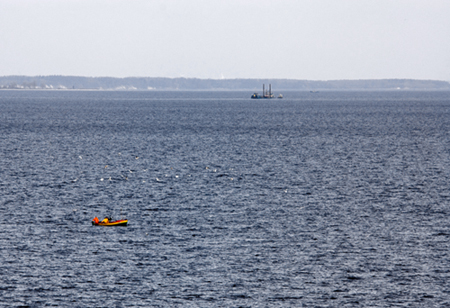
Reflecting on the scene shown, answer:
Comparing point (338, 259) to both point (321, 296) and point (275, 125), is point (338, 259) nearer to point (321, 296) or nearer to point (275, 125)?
point (321, 296)

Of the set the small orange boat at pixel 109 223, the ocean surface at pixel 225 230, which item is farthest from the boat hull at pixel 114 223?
the ocean surface at pixel 225 230

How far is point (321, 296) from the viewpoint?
98.3 feet

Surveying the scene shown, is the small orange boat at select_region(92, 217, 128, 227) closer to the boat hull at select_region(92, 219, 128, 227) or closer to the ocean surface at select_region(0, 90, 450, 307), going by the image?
the boat hull at select_region(92, 219, 128, 227)

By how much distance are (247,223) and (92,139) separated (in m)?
70.8

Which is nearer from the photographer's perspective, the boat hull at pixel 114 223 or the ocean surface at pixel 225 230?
the ocean surface at pixel 225 230

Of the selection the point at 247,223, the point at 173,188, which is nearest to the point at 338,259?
the point at 247,223

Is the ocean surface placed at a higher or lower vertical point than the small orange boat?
lower

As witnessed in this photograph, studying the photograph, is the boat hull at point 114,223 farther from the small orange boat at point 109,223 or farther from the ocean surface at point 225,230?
the ocean surface at point 225,230

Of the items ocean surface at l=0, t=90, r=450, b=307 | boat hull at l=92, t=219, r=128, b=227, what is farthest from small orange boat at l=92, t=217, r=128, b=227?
ocean surface at l=0, t=90, r=450, b=307

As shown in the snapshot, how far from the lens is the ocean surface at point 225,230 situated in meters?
30.6

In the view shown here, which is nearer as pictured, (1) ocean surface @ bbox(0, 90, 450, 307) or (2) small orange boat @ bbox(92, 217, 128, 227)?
(1) ocean surface @ bbox(0, 90, 450, 307)

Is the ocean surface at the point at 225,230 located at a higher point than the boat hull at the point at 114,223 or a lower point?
lower

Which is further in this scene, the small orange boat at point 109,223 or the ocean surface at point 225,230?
the small orange boat at point 109,223

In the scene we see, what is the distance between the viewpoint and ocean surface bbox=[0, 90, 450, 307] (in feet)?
100
